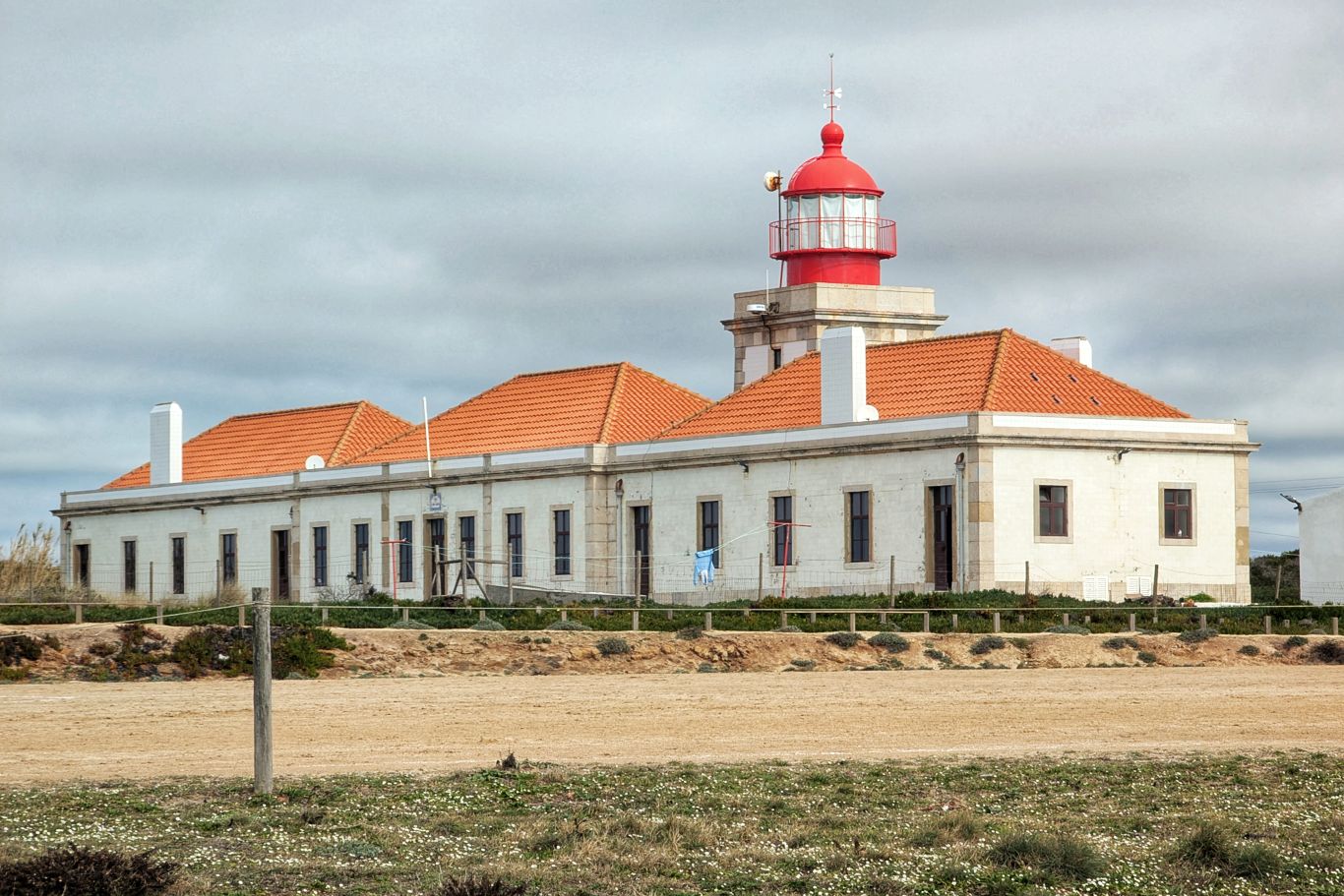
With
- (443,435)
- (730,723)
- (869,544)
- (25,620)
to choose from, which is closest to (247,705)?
(730,723)

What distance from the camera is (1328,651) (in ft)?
108

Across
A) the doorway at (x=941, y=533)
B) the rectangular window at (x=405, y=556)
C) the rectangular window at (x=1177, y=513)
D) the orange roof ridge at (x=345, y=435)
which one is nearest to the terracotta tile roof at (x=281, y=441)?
the orange roof ridge at (x=345, y=435)

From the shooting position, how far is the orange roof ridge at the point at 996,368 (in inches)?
1672

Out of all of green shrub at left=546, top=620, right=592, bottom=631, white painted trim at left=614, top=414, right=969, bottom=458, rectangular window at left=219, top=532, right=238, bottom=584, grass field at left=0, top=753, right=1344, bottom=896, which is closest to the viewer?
grass field at left=0, top=753, right=1344, bottom=896

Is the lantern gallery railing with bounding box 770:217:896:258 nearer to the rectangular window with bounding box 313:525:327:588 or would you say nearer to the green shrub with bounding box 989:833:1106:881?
the rectangular window with bounding box 313:525:327:588

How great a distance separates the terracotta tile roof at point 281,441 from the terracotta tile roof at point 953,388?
12704 millimetres

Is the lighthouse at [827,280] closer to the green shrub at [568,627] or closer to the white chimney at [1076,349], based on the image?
the white chimney at [1076,349]

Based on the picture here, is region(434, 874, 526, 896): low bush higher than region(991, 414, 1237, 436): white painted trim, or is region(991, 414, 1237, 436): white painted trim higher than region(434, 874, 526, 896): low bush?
region(991, 414, 1237, 436): white painted trim

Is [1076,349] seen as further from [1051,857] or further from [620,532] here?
[1051,857]

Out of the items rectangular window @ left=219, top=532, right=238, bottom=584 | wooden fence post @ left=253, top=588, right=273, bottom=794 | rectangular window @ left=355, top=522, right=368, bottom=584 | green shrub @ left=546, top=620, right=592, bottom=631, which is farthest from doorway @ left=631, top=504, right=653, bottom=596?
wooden fence post @ left=253, top=588, right=273, bottom=794

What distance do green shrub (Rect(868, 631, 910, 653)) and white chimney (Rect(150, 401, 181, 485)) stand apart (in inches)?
1231

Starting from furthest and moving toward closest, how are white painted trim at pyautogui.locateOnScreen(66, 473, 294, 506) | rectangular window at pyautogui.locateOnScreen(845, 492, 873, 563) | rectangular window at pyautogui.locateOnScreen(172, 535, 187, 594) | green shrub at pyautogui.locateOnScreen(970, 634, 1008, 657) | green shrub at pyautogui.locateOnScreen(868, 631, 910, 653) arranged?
rectangular window at pyautogui.locateOnScreen(172, 535, 187, 594)
white painted trim at pyautogui.locateOnScreen(66, 473, 294, 506)
rectangular window at pyautogui.locateOnScreen(845, 492, 873, 563)
green shrub at pyautogui.locateOnScreen(868, 631, 910, 653)
green shrub at pyautogui.locateOnScreen(970, 634, 1008, 657)

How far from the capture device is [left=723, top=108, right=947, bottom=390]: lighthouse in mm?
55219

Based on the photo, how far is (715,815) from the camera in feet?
50.9
